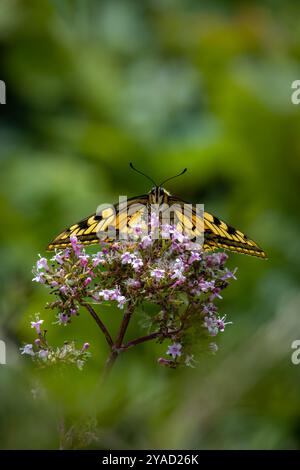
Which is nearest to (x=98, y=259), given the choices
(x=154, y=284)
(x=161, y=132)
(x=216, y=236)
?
(x=154, y=284)

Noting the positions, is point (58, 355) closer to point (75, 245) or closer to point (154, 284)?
point (154, 284)

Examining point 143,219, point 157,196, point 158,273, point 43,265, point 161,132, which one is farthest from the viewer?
point 161,132

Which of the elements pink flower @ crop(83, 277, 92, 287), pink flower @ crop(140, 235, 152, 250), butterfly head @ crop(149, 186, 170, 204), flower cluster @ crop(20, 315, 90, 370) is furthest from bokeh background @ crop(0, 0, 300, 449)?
butterfly head @ crop(149, 186, 170, 204)

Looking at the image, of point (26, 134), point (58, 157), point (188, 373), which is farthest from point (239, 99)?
point (188, 373)

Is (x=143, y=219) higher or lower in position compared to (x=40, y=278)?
higher

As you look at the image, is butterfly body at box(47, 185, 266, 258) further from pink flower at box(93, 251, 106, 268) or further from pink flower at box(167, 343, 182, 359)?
pink flower at box(167, 343, 182, 359)

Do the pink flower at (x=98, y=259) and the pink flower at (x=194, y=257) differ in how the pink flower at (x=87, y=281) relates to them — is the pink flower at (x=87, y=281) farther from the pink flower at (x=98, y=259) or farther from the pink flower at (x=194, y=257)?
the pink flower at (x=194, y=257)
